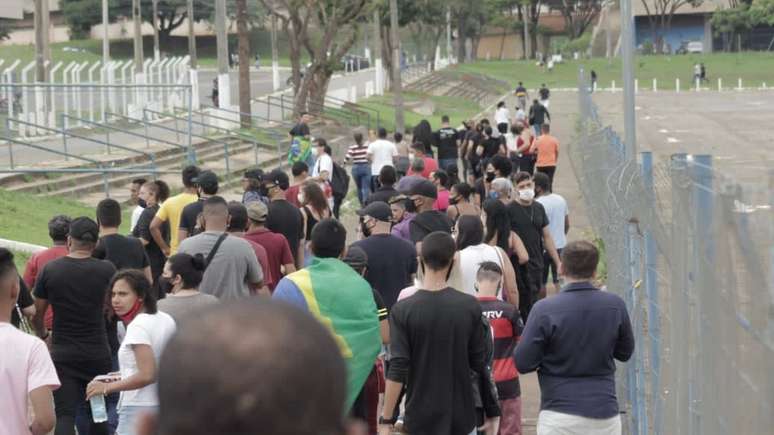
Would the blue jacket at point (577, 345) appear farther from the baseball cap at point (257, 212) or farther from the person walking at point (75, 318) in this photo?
the baseball cap at point (257, 212)

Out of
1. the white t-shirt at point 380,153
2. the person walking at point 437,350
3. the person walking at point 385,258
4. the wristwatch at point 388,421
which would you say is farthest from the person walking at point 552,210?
the white t-shirt at point 380,153

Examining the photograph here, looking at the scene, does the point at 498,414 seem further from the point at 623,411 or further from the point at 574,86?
the point at 574,86

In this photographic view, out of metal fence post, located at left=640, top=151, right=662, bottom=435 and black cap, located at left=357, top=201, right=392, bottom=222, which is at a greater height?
black cap, located at left=357, top=201, right=392, bottom=222

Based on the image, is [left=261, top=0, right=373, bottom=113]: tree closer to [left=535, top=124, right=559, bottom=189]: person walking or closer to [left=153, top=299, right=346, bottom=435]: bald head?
[left=535, top=124, right=559, bottom=189]: person walking

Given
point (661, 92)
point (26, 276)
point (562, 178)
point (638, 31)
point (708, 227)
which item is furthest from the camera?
point (638, 31)

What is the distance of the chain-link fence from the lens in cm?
387

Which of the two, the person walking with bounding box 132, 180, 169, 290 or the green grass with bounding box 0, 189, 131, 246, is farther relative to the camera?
the green grass with bounding box 0, 189, 131, 246

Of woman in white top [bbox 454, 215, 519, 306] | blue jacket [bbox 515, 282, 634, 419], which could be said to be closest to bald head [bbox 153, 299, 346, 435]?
blue jacket [bbox 515, 282, 634, 419]

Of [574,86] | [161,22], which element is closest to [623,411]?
[574,86]

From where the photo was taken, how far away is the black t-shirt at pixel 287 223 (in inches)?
446

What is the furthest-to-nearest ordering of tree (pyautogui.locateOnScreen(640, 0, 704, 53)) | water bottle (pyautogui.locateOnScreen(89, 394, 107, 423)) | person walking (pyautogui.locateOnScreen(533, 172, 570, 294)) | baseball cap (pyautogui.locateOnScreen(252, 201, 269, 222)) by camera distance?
tree (pyautogui.locateOnScreen(640, 0, 704, 53)), person walking (pyautogui.locateOnScreen(533, 172, 570, 294)), baseball cap (pyautogui.locateOnScreen(252, 201, 269, 222)), water bottle (pyautogui.locateOnScreen(89, 394, 107, 423))

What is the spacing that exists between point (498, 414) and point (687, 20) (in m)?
122

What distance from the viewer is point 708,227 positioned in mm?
4980

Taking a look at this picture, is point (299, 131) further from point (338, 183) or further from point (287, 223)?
point (287, 223)
